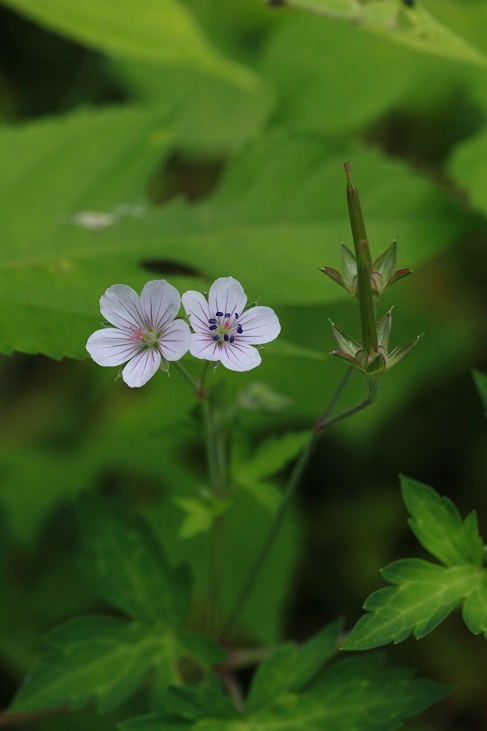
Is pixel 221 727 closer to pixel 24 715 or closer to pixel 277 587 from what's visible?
pixel 24 715

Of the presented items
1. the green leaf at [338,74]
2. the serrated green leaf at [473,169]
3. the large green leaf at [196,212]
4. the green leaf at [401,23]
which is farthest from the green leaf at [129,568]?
the green leaf at [338,74]

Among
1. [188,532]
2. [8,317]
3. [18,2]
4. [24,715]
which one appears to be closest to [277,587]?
[24,715]

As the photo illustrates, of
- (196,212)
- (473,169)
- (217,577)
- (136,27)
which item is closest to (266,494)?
(217,577)

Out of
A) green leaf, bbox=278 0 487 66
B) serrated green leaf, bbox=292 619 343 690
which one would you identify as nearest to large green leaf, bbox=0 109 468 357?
green leaf, bbox=278 0 487 66

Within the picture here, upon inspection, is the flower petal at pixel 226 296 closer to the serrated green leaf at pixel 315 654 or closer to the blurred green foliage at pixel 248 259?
the blurred green foliage at pixel 248 259

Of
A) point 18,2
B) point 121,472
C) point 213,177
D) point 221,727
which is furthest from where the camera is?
point 213,177

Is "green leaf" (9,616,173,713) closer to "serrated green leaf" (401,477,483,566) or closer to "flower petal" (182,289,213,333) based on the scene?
"serrated green leaf" (401,477,483,566)
